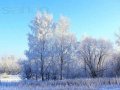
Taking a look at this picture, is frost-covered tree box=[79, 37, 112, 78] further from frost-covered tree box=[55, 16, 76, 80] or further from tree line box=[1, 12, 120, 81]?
frost-covered tree box=[55, 16, 76, 80]

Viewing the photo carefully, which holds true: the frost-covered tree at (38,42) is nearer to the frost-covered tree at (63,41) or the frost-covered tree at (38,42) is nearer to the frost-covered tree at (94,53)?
the frost-covered tree at (63,41)

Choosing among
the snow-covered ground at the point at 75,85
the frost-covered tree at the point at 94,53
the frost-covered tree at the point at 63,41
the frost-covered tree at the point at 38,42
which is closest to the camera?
the snow-covered ground at the point at 75,85

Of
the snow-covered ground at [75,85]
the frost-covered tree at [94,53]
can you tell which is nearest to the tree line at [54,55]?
the frost-covered tree at [94,53]

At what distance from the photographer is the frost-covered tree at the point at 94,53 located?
44.8m

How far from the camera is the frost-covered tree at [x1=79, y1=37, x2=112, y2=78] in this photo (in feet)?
147

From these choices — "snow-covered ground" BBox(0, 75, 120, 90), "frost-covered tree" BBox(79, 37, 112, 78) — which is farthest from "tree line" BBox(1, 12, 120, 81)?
"snow-covered ground" BBox(0, 75, 120, 90)

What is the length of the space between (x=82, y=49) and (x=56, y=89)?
2620 cm

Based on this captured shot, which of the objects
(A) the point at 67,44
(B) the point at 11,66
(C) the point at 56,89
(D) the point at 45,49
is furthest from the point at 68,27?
(B) the point at 11,66

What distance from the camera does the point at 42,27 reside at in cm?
3778

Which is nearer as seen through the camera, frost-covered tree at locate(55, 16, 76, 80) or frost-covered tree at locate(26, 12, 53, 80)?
frost-covered tree at locate(26, 12, 53, 80)

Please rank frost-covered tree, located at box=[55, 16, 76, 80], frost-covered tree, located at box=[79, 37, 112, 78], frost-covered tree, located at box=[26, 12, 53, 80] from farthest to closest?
1. frost-covered tree, located at box=[79, 37, 112, 78]
2. frost-covered tree, located at box=[55, 16, 76, 80]
3. frost-covered tree, located at box=[26, 12, 53, 80]

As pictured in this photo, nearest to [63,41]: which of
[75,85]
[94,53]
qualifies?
[94,53]

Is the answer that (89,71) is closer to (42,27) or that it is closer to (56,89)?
(42,27)

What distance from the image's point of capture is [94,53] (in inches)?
1838
